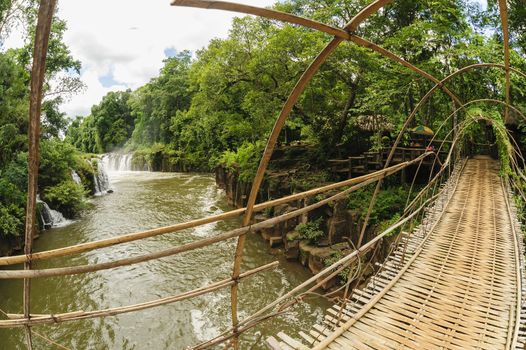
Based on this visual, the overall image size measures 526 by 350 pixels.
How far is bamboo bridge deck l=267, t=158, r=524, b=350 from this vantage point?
7.76 feet

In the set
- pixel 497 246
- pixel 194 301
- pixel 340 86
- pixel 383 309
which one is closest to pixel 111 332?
pixel 194 301

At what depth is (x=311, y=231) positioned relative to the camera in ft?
27.1

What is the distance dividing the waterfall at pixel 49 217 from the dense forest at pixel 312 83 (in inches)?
17.4

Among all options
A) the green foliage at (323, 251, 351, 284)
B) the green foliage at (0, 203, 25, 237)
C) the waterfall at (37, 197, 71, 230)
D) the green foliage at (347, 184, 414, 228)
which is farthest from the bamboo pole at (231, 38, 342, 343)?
the waterfall at (37, 197, 71, 230)

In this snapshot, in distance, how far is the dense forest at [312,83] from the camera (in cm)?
802

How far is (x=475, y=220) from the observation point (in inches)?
193

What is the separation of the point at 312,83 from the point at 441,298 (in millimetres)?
8163

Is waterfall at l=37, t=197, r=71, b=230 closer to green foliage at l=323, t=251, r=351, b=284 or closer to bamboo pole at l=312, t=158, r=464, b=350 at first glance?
green foliage at l=323, t=251, r=351, b=284

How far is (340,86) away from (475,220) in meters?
6.50

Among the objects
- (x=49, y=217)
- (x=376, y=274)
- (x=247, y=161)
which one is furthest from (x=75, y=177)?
(x=376, y=274)

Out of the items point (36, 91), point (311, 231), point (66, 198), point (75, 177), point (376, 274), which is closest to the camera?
point (36, 91)

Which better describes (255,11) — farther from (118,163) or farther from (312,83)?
(118,163)

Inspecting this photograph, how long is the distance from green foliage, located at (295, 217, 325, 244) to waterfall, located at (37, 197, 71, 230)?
9311 mm

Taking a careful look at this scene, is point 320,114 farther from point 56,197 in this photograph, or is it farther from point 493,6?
point 56,197
